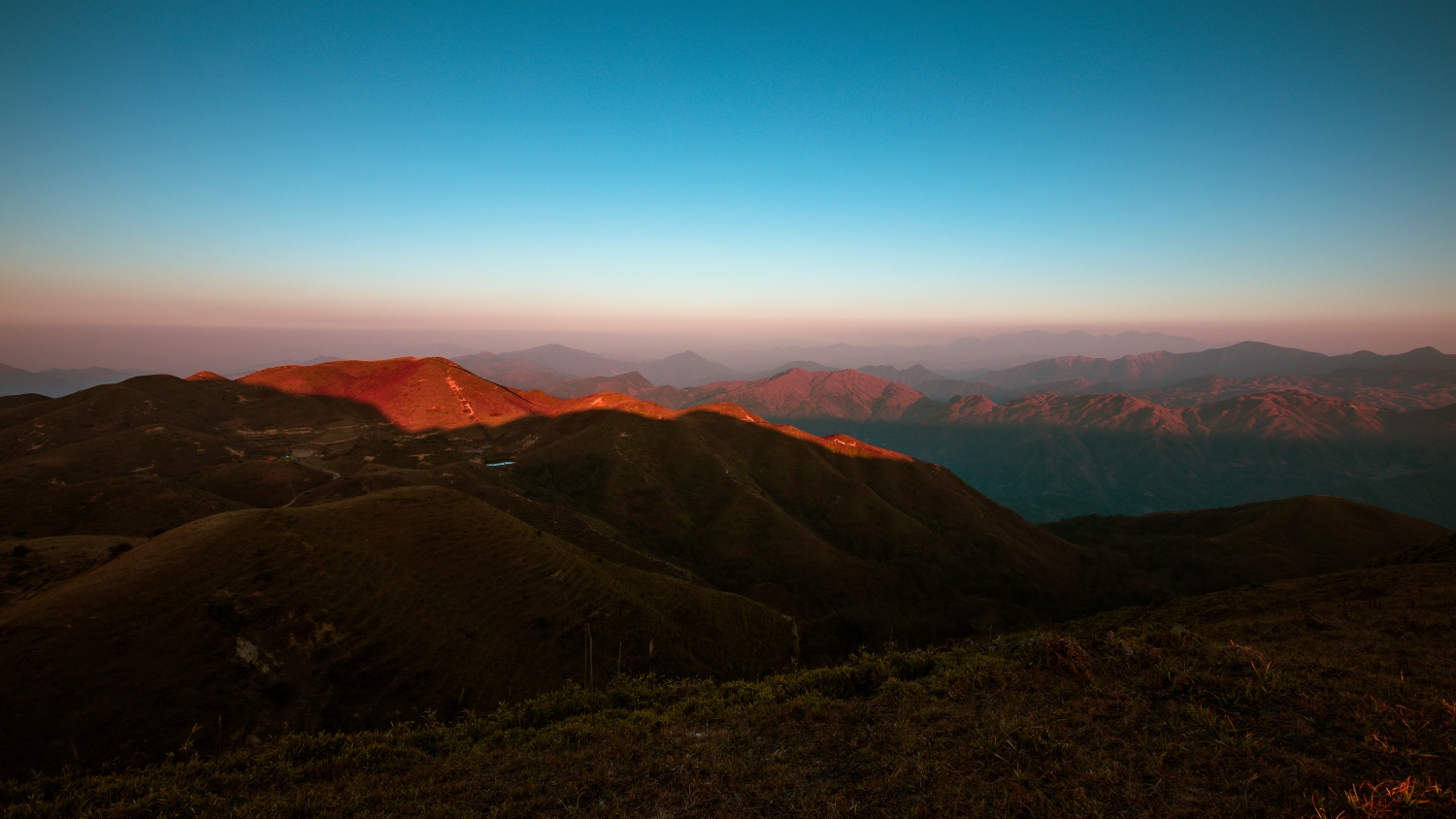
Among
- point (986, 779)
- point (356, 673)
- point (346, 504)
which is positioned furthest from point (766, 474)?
point (986, 779)

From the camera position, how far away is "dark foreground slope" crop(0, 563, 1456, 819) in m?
9.68

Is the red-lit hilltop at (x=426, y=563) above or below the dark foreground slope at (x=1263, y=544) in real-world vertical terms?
above

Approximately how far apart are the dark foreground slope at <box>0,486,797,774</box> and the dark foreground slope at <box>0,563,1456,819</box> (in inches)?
746

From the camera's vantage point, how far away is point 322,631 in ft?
112

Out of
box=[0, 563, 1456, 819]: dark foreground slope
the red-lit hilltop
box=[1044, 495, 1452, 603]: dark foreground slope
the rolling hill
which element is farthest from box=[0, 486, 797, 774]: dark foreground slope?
box=[1044, 495, 1452, 603]: dark foreground slope

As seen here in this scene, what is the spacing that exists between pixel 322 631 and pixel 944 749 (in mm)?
39919

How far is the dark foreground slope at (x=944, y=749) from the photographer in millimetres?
9680

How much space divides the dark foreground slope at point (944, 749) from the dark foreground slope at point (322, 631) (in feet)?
62.2

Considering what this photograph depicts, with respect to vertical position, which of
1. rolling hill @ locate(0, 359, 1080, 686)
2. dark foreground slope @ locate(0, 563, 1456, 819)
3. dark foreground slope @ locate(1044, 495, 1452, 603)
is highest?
dark foreground slope @ locate(0, 563, 1456, 819)

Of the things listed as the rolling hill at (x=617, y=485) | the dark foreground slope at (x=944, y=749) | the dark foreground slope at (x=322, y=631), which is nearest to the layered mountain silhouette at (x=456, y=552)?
the dark foreground slope at (x=322, y=631)

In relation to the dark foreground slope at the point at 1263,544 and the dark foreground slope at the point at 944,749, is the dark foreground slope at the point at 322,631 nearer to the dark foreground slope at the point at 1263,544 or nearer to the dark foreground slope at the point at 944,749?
the dark foreground slope at the point at 944,749

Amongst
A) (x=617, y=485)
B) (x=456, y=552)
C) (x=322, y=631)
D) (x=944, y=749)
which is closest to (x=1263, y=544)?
(x=617, y=485)

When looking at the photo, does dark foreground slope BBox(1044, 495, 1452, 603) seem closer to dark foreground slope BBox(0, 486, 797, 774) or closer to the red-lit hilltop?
the red-lit hilltop

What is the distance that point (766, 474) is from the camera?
138375 millimetres
